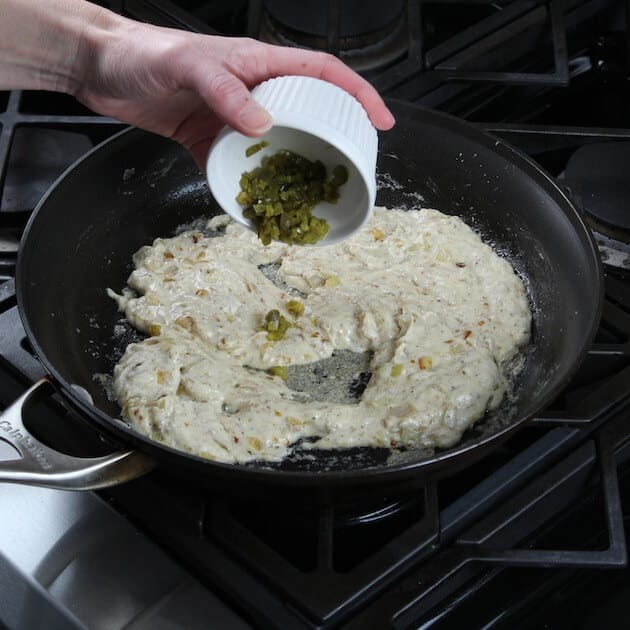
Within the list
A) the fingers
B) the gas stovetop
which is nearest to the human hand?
the fingers

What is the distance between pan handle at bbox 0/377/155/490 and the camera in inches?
39.3

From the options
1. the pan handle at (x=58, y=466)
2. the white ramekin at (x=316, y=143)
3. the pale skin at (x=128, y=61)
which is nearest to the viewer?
the pan handle at (x=58, y=466)

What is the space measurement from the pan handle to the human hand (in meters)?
0.48

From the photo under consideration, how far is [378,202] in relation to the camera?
166 centimetres

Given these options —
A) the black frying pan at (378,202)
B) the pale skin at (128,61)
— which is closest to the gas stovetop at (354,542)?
the black frying pan at (378,202)

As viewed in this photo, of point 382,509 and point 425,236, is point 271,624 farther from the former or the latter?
Answer: point 425,236

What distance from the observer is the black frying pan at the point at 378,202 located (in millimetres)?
1231

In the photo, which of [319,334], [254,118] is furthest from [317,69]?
[319,334]

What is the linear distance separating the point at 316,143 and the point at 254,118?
237 millimetres

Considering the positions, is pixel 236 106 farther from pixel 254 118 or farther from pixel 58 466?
pixel 58 466

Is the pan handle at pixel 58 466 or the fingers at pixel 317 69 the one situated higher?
the fingers at pixel 317 69

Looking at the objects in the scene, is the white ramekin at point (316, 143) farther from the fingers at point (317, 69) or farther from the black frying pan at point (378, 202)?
the black frying pan at point (378, 202)

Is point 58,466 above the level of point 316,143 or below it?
below

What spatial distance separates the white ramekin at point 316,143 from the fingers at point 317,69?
0.03m
